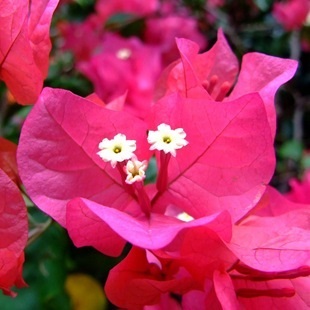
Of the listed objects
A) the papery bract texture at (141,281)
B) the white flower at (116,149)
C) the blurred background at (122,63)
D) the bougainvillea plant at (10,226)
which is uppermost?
the white flower at (116,149)

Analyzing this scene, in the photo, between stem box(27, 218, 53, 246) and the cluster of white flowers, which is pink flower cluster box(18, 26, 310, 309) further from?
stem box(27, 218, 53, 246)

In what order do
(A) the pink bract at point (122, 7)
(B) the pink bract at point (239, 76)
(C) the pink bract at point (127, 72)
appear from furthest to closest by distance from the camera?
(A) the pink bract at point (122, 7), (C) the pink bract at point (127, 72), (B) the pink bract at point (239, 76)

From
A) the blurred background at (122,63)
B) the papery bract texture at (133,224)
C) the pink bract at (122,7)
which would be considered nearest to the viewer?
the papery bract texture at (133,224)

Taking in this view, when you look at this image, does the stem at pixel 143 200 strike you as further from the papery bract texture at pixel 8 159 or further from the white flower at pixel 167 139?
the papery bract texture at pixel 8 159

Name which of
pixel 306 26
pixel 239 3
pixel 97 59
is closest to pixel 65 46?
pixel 97 59

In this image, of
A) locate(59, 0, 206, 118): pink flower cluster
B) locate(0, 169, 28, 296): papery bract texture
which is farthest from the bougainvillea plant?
locate(59, 0, 206, 118): pink flower cluster

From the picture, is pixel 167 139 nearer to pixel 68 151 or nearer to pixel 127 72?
pixel 68 151

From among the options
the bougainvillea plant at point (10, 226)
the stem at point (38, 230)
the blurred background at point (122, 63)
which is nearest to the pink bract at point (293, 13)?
the blurred background at point (122, 63)

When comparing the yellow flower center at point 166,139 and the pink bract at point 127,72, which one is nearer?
the yellow flower center at point 166,139

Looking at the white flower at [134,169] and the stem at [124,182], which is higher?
the white flower at [134,169]
